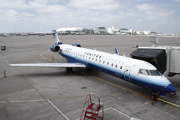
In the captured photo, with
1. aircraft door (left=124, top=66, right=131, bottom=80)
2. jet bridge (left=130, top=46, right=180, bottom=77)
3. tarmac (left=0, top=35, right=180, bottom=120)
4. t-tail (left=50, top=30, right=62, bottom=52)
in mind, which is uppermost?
t-tail (left=50, top=30, right=62, bottom=52)

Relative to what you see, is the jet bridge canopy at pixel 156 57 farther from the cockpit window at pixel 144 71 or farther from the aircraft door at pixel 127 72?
the aircraft door at pixel 127 72

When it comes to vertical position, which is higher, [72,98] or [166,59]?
[166,59]

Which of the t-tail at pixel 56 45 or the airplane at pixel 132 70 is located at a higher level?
the t-tail at pixel 56 45

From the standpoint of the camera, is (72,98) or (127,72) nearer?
(72,98)

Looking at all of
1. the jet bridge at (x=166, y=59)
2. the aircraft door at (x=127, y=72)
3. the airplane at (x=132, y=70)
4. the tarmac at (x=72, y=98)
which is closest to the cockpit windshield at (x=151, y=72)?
the airplane at (x=132, y=70)

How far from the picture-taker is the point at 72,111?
9172 mm

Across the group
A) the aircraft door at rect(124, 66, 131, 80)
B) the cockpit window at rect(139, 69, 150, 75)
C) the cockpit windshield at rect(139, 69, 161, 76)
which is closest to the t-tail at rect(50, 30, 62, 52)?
the aircraft door at rect(124, 66, 131, 80)

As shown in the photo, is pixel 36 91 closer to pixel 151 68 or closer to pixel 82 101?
pixel 82 101

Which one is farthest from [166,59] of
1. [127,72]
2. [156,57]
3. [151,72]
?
[127,72]

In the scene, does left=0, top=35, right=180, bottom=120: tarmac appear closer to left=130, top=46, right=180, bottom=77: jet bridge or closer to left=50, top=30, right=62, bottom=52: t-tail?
left=130, top=46, right=180, bottom=77: jet bridge

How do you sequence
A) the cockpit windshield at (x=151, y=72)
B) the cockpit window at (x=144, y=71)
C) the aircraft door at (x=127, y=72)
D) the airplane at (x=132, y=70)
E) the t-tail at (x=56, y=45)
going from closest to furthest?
1. the airplane at (x=132, y=70)
2. the cockpit windshield at (x=151, y=72)
3. the cockpit window at (x=144, y=71)
4. the aircraft door at (x=127, y=72)
5. the t-tail at (x=56, y=45)

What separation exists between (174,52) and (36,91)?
12.0 meters

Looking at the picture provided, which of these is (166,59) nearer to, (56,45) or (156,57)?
(156,57)

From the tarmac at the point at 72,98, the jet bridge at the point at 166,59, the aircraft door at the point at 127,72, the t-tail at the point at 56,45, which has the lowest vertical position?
the tarmac at the point at 72,98
